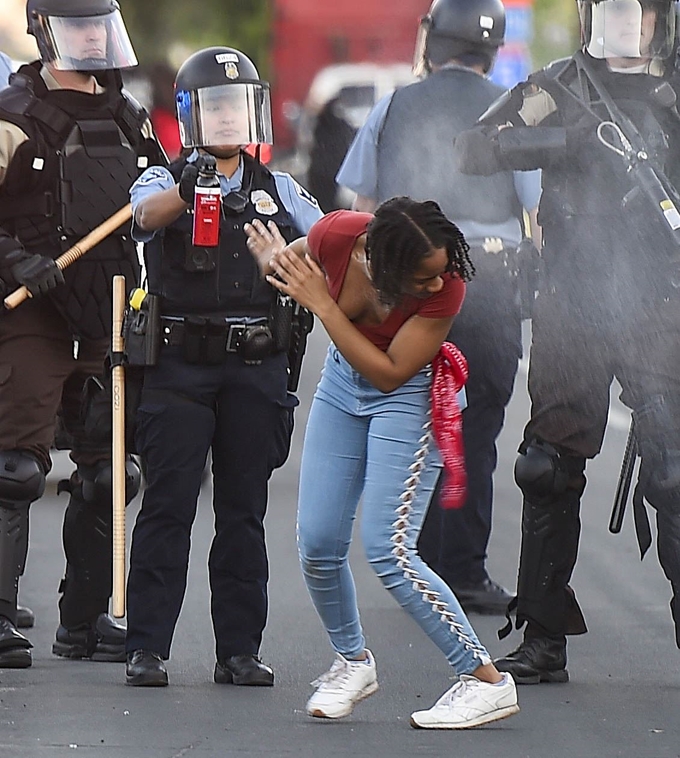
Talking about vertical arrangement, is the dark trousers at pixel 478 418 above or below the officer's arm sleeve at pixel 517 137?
below

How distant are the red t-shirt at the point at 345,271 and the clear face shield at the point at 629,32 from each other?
3.44 ft

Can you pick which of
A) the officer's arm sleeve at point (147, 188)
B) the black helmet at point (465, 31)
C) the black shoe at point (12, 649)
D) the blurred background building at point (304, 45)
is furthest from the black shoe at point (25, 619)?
the blurred background building at point (304, 45)

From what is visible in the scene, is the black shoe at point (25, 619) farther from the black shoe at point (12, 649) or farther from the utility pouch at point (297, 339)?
the utility pouch at point (297, 339)

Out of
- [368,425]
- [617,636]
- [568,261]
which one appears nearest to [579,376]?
[568,261]

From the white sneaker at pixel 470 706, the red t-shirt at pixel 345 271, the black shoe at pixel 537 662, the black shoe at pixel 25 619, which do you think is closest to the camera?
the red t-shirt at pixel 345 271

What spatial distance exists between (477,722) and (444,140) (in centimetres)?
276

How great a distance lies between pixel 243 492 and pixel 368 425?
788 millimetres

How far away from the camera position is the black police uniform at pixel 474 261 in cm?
797

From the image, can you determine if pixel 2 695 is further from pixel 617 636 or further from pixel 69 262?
Answer: pixel 617 636

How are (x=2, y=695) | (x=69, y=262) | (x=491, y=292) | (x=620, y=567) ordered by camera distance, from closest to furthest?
1. (x=2, y=695)
2. (x=69, y=262)
3. (x=491, y=292)
4. (x=620, y=567)

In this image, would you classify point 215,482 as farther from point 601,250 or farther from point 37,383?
point 601,250

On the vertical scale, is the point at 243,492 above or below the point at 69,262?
below

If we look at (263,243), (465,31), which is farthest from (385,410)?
(465,31)

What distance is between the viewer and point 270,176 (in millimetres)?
6469
